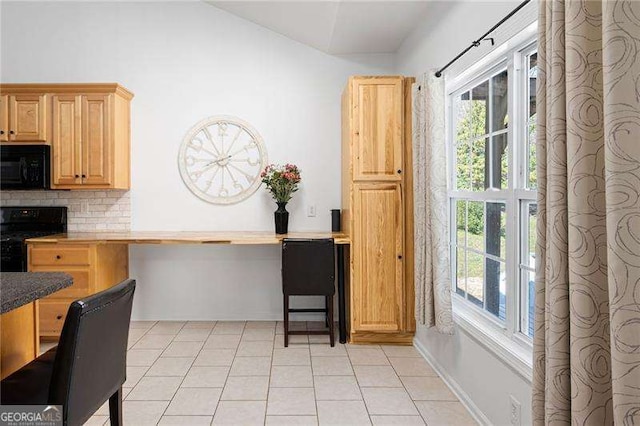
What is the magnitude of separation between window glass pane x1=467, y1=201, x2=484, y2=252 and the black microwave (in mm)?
3523

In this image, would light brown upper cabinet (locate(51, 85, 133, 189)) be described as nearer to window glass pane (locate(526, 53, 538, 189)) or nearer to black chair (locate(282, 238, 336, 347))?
black chair (locate(282, 238, 336, 347))

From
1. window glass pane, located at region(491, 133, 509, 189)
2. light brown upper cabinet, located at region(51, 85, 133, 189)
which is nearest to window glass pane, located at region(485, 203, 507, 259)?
window glass pane, located at region(491, 133, 509, 189)

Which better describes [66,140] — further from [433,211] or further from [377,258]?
[433,211]

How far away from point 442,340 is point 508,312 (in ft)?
2.70

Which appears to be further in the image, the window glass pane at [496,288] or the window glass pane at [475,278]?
the window glass pane at [475,278]

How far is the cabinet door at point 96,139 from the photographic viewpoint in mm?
3715

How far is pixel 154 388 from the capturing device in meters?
2.68

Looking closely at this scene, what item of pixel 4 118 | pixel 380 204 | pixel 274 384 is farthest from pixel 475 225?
pixel 4 118

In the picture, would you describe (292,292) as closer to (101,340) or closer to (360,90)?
(360,90)

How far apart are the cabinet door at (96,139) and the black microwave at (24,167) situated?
1.11 feet

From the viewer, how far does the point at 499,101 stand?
7.57ft

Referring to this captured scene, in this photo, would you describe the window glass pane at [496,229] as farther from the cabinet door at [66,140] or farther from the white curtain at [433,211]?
the cabinet door at [66,140]

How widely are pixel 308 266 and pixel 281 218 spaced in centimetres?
71

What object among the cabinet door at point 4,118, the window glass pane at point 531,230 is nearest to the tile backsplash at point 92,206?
the cabinet door at point 4,118
